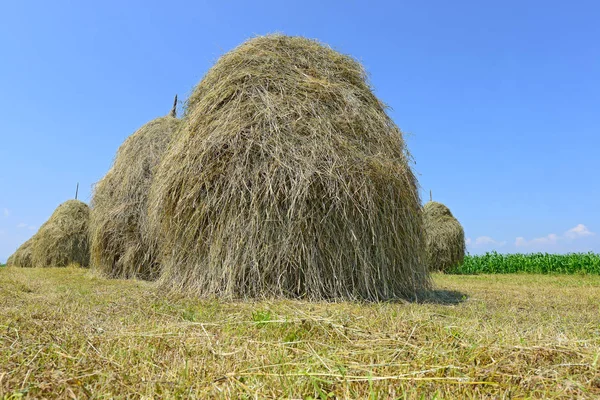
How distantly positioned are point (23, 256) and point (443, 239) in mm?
16826

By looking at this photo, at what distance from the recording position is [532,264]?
21828mm

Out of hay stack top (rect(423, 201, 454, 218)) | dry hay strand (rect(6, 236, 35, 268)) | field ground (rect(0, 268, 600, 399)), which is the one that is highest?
hay stack top (rect(423, 201, 454, 218))

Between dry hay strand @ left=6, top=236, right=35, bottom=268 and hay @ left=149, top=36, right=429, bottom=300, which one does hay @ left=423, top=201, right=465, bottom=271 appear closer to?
hay @ left=149, top=36, right=429, bottom=300

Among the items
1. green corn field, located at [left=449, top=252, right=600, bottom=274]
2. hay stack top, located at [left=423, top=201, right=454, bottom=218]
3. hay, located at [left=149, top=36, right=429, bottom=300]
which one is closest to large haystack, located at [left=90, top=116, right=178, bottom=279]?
hay, located at [left=149, top=36, right=429, bottom=300]

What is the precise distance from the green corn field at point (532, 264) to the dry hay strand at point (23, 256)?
17079mm

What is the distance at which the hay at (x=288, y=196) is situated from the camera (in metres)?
4.95

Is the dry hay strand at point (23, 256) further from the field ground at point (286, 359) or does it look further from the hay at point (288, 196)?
A: the field ground at point (286, 359)

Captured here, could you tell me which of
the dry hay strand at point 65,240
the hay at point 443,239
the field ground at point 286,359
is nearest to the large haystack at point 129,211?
the field ground at point 286,359

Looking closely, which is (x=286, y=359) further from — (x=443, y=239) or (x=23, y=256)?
(x=23, y=256)

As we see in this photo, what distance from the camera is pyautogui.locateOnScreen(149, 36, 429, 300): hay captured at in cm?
495

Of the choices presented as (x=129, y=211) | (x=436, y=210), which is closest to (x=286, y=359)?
(x=129, y=211)

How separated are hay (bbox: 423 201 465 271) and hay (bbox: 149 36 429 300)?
13.2 m

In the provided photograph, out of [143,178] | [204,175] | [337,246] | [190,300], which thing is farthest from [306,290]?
[143,178]

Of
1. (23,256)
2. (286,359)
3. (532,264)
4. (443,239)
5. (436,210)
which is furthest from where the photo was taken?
(532,264)
